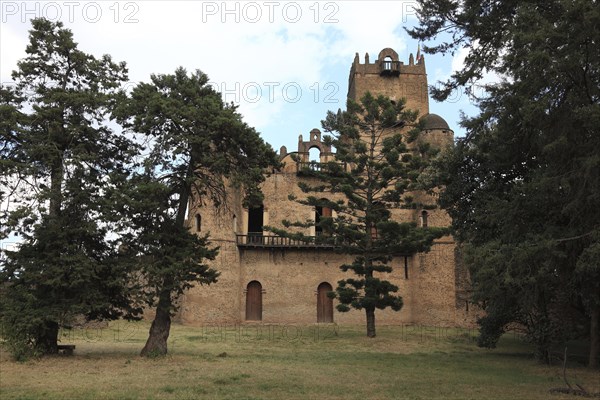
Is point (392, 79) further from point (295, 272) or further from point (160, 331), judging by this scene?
point (160, 331)

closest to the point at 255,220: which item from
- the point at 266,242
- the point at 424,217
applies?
the point at 266,242

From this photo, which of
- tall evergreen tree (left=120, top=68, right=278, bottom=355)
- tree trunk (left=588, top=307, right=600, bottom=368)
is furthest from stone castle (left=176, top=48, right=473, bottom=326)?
tree trunk (left=588, top=307, right=600, bottom=368)

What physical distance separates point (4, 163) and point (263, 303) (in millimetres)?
18395

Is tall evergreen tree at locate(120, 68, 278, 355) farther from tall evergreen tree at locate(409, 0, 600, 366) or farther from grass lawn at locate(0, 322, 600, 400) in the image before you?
tall evergreen tree at locate(409, 0, 600, 366)

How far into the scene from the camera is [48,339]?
15414 millimetres

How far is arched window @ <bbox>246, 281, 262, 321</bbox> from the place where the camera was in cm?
3097

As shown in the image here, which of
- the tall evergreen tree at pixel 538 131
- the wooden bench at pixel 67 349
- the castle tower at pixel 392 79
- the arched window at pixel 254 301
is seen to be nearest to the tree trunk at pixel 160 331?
the wooden bench at pixel 67 349

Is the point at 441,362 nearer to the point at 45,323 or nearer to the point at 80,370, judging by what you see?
the point at 80,370

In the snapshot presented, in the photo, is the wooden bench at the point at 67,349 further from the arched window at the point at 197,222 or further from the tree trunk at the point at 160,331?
the arched window at the point at 197,222

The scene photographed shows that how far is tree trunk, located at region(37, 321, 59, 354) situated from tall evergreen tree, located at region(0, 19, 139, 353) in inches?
1.0

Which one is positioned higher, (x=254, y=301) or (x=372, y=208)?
(x=372, y=208)

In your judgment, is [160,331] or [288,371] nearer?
[288,371]

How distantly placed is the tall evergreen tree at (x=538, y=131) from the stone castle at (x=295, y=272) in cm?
1563

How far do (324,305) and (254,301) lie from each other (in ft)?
12.7
